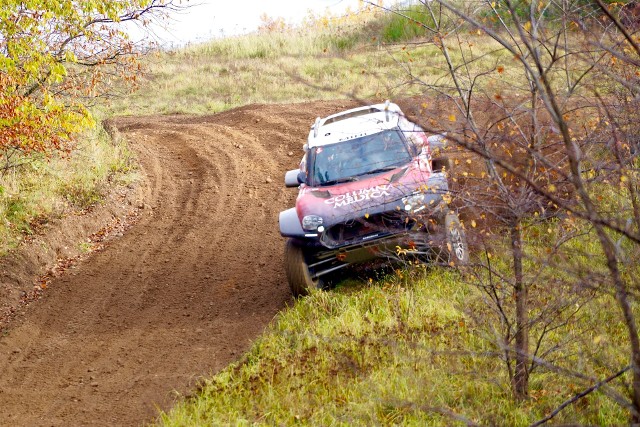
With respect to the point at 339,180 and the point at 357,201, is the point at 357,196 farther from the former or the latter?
the point at 339,180

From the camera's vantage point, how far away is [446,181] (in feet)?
24.9

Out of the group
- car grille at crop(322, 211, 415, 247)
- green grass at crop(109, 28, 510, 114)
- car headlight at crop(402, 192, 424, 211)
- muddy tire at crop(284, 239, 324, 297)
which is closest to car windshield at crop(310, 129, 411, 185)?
car grille at crop(322, 211, 415, 247)

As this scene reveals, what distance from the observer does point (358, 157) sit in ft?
30.5

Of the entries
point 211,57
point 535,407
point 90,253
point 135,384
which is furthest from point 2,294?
point 211,57

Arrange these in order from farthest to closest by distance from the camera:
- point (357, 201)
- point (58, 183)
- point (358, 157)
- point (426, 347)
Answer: point (58, 183), point (358, 157), point (357, 201), point (426, 347)

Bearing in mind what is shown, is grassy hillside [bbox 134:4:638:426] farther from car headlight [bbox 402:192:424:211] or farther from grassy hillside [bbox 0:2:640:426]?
car headlight [bbox 402:192:424:211]

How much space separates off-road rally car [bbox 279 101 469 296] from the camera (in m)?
8.05

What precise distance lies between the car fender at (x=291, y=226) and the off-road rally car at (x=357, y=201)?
0.04ft

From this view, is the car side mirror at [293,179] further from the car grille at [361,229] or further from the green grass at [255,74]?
the green grass at [255,74]

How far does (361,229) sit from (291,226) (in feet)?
2.55

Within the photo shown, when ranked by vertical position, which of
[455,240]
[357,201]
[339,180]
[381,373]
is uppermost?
[339,180]

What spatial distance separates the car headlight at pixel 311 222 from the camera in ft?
27.6

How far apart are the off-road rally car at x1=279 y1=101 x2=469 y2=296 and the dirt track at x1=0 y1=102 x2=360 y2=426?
3.15ft

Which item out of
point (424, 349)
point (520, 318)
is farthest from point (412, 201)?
point (520, 318)
